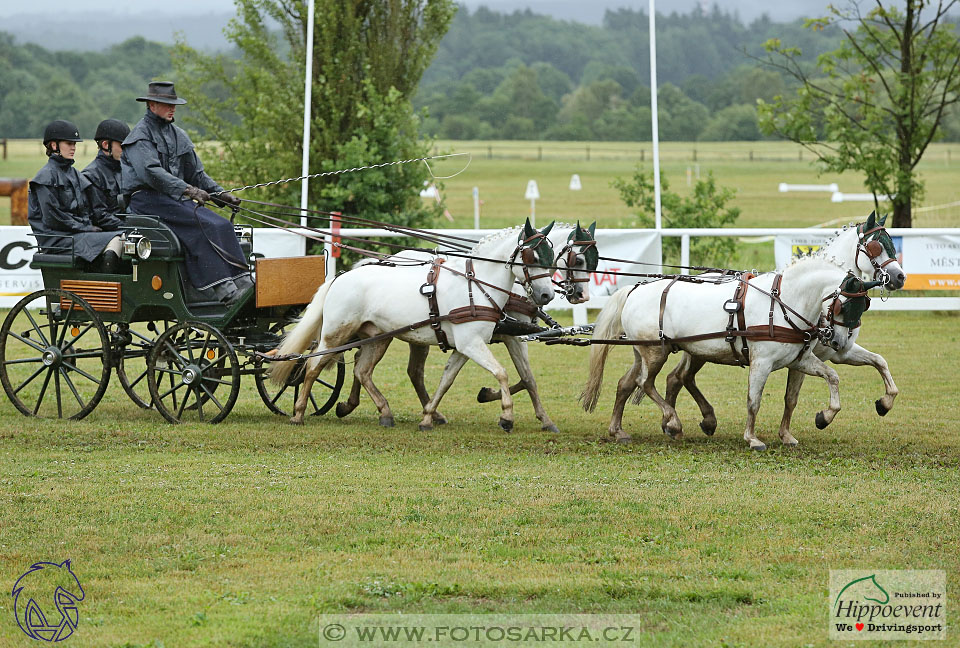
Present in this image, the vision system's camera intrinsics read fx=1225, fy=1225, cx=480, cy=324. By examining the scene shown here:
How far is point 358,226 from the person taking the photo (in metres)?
17.6

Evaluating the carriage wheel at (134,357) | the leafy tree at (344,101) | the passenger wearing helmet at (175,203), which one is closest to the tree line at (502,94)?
the leafy tree at (344,101)

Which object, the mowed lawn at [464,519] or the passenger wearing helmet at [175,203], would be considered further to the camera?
the passenger wearing helmet at [175,203]

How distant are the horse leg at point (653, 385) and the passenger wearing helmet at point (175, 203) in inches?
125

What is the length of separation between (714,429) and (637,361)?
802 mm

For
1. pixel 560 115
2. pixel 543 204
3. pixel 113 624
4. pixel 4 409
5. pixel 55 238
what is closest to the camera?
pixel 113 624

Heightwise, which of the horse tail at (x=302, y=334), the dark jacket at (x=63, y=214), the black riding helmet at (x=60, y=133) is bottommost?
the horse tail at (x=302, y=334)

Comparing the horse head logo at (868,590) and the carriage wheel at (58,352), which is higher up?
the carriage wheel at (58,352)

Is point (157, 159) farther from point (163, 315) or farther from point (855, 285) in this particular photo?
point (855, 285)

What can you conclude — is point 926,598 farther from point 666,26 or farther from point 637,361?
point 666,26

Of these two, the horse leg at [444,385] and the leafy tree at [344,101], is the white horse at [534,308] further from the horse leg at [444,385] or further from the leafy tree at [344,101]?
the leafy tree at [344,101]

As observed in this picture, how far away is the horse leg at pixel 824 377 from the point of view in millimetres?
8812

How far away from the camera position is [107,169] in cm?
1049

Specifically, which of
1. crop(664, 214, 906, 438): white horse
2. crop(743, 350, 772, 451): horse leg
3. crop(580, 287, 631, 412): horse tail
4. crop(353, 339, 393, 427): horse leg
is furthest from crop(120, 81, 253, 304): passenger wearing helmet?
crop(664, 214, 906, 438): white horse

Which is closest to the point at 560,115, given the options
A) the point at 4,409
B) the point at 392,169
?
the point at 392,169
